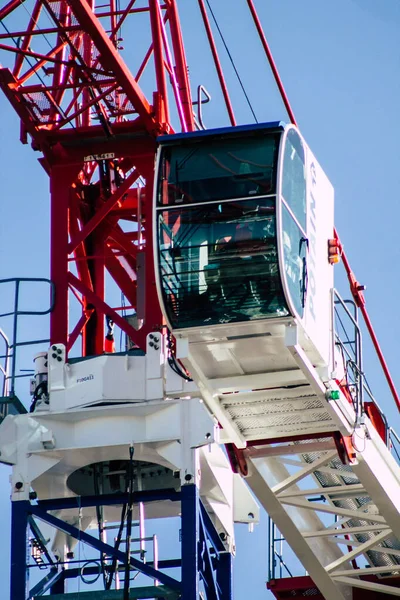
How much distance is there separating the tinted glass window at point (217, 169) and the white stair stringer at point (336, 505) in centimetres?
624

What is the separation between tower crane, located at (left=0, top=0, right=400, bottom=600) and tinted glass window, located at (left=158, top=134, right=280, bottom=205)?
0.04 meters

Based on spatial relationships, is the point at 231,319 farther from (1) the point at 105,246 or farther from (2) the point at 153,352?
(1) the point at 105,246

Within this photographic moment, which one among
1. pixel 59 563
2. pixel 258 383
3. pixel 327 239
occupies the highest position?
pixel 327 239

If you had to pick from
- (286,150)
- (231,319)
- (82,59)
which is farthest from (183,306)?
(82,59)

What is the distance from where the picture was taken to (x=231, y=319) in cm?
4056

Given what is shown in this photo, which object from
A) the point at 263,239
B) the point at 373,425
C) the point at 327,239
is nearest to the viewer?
the point at 263,239

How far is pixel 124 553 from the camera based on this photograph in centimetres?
4219

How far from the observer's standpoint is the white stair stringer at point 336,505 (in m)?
44.9

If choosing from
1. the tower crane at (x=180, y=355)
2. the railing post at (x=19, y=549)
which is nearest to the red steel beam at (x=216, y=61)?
the tower crane at (x=180, y=355)

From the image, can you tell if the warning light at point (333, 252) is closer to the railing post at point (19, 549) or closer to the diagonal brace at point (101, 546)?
the diagonal brace at point (101, 546)

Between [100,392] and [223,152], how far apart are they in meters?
5.40

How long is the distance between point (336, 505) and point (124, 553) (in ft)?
23.0

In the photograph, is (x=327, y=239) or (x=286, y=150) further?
(x=327, y=239)

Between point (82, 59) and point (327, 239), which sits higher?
point (82, 59)
